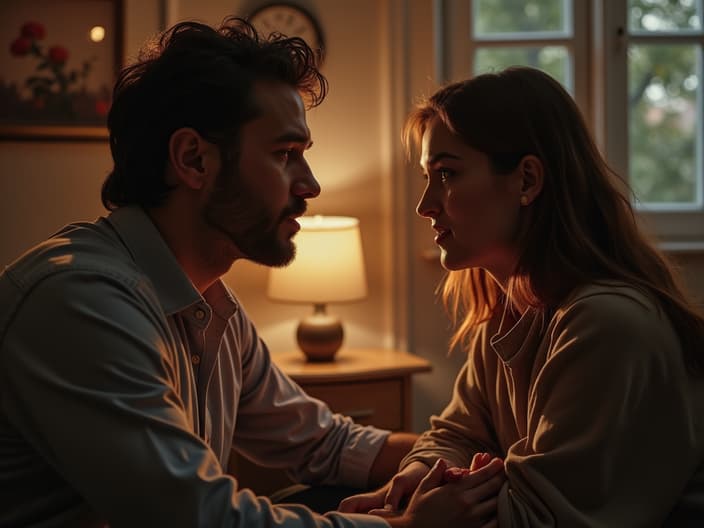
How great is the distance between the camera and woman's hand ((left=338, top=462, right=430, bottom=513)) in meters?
1.56

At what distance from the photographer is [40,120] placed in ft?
9.99

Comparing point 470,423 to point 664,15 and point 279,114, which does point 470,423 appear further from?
point 664,15

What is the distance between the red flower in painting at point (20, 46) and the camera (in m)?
3.01

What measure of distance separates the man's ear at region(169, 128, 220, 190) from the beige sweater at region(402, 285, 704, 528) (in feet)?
Result: 2.02

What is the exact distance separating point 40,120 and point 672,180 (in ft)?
7.31

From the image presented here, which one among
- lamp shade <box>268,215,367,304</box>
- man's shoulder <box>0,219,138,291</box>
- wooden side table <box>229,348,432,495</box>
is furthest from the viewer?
lamp shade <box>268,215,367,304</box>

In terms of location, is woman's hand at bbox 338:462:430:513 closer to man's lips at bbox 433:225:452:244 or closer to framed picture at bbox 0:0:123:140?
man's lips at bbox 433:225:452:244

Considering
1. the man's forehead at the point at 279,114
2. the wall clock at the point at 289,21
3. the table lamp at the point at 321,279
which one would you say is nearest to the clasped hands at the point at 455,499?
the man's forehead at the point at 279,114

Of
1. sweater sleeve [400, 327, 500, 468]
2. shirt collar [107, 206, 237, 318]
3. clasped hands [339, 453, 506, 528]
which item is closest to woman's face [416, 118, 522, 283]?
sweater sleeve [400, 327, 500, 468]

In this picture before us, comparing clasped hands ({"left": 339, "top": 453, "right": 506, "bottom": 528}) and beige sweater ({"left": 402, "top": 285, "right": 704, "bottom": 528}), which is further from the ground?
beige sweater ({"left": 402, "top": 285, "right": 704, "bottom": 528})

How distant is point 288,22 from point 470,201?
1.75 meters

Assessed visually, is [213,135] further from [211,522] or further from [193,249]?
[211,522]

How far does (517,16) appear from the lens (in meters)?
3.38

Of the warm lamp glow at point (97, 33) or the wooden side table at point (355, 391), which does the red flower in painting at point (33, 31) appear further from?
the wooden side table at point (355, 391)
